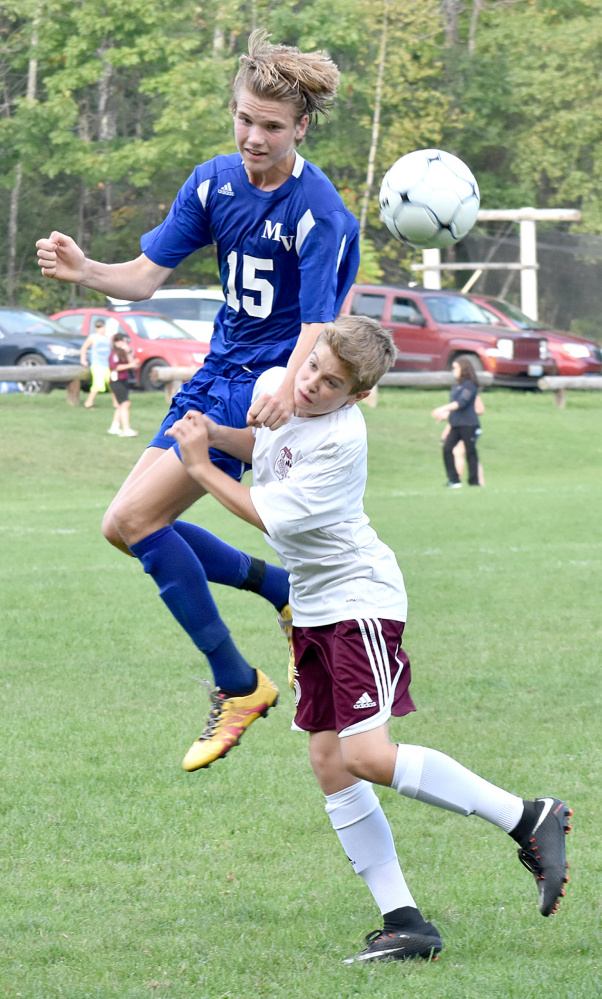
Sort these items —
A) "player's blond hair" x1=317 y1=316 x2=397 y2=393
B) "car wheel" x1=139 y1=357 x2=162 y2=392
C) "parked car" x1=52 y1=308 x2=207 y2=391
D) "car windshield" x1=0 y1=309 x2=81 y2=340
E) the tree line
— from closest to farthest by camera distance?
"player's blond hair" x1=317 y1=316 x2=397 y2=393
"parked car" x1=52 y1=308 x2=207 y2=391
"car windshield" x1=0 y1=309 x2=81 y2=340
"car wheel" x1=139 y1=357 x2=162 y2=392
the tree line

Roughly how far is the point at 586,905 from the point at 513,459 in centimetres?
1746

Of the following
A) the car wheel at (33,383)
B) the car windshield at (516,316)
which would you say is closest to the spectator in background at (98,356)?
the car wheel at (33,383)

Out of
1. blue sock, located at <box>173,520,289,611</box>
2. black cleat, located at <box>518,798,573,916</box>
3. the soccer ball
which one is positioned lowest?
black cleat, located at <box>518,798,573,916</box>

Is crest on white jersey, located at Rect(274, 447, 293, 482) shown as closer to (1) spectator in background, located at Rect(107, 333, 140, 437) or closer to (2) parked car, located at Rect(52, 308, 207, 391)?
(1) spectator in background, located at Rect(107, 333, 140, 437)

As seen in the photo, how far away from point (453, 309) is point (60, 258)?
22120mm

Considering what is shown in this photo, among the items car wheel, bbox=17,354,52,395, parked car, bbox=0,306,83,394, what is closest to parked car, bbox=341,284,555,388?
parked car, bbox=0,306,83,394

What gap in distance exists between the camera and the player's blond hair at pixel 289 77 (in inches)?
156

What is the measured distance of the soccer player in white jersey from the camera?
3.56m

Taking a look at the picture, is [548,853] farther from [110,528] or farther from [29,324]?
[29,324]

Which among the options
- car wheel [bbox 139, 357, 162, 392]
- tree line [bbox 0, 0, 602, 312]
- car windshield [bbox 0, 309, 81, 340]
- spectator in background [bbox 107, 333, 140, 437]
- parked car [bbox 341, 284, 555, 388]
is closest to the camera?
spectator in background [bbox 107, 333, 140, 437]

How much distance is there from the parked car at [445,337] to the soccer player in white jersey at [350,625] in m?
21.5

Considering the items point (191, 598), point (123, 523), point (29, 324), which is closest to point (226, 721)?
point (191, 598)

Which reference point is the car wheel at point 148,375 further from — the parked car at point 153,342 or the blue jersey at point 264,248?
the blue jersey at point 264,248

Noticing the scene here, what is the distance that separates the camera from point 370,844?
12.3 feet
